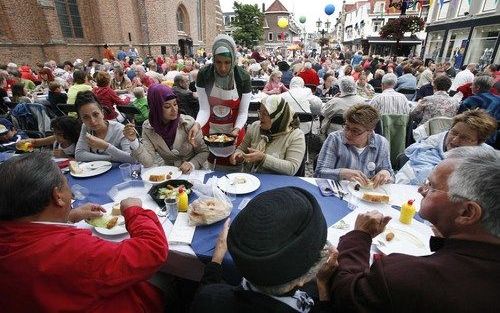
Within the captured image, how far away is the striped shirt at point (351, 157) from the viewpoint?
243cm

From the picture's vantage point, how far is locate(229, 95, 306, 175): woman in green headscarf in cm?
248

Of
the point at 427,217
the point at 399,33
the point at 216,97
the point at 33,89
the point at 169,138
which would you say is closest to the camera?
the point at 427,217

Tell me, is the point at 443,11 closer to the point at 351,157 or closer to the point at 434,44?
the point at 434,44

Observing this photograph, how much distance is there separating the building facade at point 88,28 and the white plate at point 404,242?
691 inches

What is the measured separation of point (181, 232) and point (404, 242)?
55.4 inches

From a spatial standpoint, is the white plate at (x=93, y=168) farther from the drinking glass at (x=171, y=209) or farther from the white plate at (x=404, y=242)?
the white plate at (x=404, y=242)

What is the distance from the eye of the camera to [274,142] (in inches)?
104

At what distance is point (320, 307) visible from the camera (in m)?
1.07

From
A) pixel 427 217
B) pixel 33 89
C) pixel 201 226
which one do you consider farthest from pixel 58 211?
pixel 33 89

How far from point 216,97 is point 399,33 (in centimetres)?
1343

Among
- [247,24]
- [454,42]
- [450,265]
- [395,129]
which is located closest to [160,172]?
[450,265]

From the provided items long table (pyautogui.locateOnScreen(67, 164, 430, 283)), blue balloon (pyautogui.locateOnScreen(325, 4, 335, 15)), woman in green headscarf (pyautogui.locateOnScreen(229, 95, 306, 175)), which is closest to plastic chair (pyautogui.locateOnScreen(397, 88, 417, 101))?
woman in green headscarf (pyautogui.locateOnScreen(229, 95, 306, 175))

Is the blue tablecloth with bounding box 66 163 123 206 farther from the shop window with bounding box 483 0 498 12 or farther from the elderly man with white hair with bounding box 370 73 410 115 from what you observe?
the shop window with bounding box 483 0 498 12

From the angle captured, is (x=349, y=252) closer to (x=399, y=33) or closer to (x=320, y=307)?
(x=320, y=307)
